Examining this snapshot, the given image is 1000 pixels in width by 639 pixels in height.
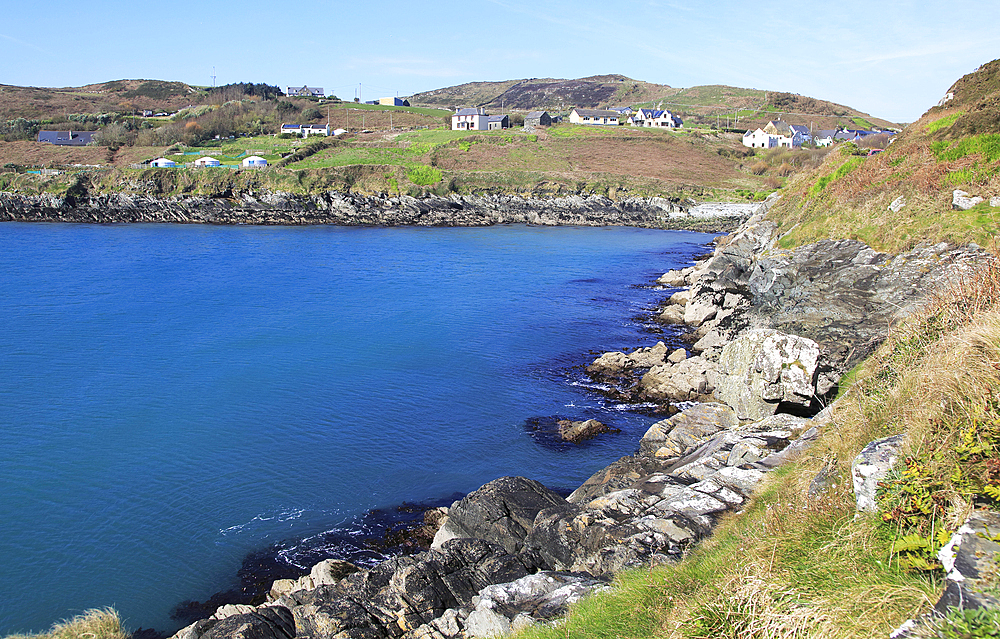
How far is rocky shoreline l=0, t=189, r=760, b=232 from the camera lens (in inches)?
2978

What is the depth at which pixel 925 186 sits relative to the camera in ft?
67.5

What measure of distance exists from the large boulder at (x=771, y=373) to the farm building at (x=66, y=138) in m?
117

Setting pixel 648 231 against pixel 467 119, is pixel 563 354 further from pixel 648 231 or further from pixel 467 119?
pixel 467 119

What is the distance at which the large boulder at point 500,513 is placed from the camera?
1130 centimetres

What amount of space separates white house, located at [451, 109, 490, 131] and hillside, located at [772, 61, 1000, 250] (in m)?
96.5

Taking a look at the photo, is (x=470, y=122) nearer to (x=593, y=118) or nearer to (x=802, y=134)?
(x=593, y=118)

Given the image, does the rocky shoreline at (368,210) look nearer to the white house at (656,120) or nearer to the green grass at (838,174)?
the green grass at (838,174)

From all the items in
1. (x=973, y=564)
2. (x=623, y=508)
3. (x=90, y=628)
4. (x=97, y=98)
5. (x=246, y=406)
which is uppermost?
(x=97, y=98)

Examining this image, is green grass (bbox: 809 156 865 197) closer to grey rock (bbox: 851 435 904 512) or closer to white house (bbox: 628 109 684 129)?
grey rock (bbox: 851 435 904 512)

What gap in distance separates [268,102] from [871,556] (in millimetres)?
153214

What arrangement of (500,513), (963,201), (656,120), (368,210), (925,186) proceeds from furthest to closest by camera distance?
(656,120)
(368,210)
(925,186)
(963,201)
(500,513)

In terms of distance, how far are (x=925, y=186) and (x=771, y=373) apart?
39.1ft

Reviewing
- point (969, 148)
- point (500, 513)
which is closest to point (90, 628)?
point (500, 513)

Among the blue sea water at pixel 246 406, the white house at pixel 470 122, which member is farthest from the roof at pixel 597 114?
the blue sea water at pixel 246 406
